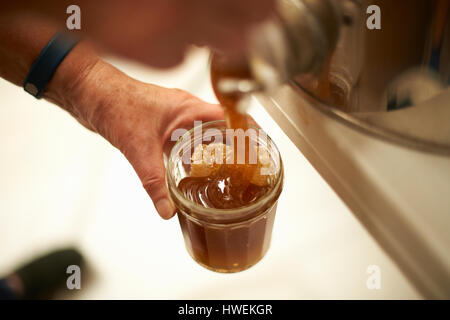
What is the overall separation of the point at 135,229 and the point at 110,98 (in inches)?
7.1

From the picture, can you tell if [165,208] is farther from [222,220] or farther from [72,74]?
[72,74]

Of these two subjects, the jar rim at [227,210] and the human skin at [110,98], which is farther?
the human skin at [110,98]

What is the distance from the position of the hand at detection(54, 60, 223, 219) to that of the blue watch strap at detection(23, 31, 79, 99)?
1.5 inches

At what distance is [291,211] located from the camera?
54 cm

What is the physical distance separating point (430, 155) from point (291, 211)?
0.18 metres

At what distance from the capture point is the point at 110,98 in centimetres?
57

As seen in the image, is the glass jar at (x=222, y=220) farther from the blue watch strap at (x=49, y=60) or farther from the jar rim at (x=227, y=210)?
the blue watch strap at (x=49, y=60)

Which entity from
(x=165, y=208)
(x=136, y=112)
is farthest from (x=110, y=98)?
(x=165, y=208)

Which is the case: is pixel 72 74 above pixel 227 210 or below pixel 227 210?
above

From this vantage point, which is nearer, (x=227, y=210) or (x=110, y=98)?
(x=227, y=210)

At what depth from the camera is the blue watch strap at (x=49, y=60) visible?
546mm

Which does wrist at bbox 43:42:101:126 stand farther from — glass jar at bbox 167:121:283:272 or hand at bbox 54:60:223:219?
glass jar at bbox 167:121:283:272

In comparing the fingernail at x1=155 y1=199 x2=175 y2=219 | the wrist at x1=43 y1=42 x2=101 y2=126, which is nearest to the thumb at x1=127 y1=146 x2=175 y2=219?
the fingernail at x1=155 y1=199 x2=175 y2=219

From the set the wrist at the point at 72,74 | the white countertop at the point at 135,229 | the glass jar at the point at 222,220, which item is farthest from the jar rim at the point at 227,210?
the wrist at the point at 72,74
